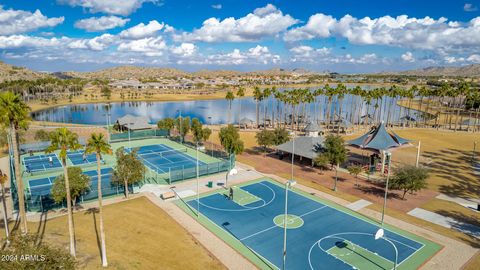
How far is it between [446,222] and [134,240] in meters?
32.2

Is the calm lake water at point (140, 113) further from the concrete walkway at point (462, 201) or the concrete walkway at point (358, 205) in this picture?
the concrete walkway at point (462, 201)

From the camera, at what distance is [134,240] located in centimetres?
2745

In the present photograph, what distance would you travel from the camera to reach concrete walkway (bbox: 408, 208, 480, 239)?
30891 millimetres

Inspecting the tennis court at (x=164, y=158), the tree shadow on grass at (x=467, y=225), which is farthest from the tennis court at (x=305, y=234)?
the tennis court at (x=164, y=158)

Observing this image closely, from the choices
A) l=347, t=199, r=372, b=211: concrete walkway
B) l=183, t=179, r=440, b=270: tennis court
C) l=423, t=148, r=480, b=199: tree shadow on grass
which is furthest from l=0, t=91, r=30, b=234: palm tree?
l=423, t=148, r=480, b=199: tree shadow on grass

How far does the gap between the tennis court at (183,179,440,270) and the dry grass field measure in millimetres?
3529

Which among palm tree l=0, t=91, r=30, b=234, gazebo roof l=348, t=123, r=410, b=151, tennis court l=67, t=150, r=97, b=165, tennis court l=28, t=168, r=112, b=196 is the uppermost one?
palm tree l=0, t=91, r=30, b=234

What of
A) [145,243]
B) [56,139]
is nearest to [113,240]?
[145,243]

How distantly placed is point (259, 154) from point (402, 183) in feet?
91.8

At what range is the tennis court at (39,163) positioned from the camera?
49153 millimetres

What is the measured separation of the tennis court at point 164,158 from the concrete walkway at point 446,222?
32898 mm

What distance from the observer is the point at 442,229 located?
3116 centimetres

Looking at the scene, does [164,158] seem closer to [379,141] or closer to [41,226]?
[41,226]

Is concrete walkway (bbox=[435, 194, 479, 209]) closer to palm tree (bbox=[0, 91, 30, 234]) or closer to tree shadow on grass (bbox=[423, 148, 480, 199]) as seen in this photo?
tree shadow on grass (bbox=[423, 148, 480, 199])
